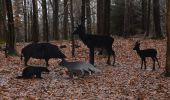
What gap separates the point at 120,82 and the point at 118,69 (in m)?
3.34

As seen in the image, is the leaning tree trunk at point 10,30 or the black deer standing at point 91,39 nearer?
the black deer standing at point 91,39

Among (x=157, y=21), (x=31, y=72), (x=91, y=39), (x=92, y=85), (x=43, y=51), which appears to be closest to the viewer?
(x=92, y=85)

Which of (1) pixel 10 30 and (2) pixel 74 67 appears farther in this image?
(1) pixel 10 30

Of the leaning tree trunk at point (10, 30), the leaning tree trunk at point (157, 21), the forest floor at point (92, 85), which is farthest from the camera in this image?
the leaning tree trunk at point (157, 21)

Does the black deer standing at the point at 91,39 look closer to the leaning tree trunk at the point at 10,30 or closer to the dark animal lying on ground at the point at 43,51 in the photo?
the dark animal lying on ground at the point at 43,51

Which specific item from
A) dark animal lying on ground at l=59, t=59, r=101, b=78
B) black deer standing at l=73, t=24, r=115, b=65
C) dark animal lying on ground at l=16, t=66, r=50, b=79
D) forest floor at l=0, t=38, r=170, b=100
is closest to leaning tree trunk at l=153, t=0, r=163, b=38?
forest floor at l=0, t=38, r=170, b=100

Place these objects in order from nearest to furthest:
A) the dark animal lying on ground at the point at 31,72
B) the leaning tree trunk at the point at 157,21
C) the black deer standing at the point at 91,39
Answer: the dark animal lying on ground at the point at 31,72, the black deer standing at the point at 91,39, the leaning tree trunk at the point at 157,21

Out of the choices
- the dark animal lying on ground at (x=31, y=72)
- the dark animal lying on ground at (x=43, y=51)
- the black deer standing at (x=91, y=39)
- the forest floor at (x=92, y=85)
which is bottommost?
the forest floor at (x=92, y=85)

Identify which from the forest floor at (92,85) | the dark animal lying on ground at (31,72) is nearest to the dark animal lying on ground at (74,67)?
the forest floor at (92,85)

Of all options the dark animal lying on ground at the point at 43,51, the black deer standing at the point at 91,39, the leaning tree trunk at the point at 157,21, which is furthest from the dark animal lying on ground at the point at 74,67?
the leaning tree trunk at the point at 157,21

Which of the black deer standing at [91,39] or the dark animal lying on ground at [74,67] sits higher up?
the black deer standing at [91,39]

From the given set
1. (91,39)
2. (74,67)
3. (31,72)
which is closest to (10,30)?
(91,39)

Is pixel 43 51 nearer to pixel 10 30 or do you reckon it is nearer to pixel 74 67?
pixel 74 67

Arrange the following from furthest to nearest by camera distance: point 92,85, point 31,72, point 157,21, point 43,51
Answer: point 157,21 < point 43,51 < point 31,72 < point 92,85
